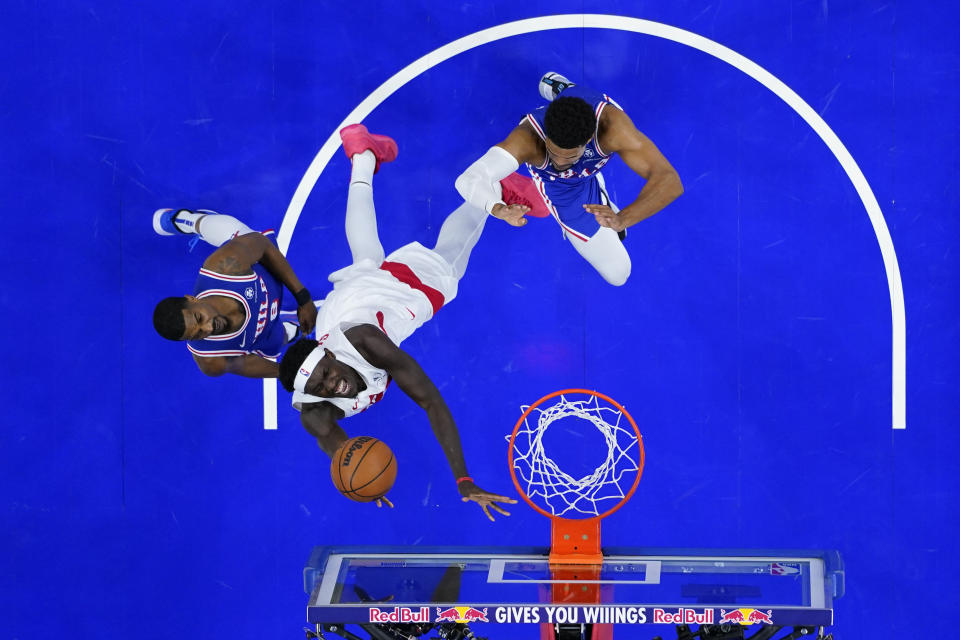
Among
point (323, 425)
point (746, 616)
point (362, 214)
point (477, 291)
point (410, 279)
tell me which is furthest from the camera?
point (477, 291)

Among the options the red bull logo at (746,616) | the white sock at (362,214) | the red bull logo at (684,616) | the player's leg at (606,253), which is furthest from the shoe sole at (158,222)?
the red bull logo at (746,616)

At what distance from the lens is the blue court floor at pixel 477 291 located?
7.83m

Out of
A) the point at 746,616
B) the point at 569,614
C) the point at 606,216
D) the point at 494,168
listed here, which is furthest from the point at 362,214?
the point at 746,616

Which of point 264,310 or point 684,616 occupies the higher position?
point 264,310

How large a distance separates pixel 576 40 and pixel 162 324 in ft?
12.7

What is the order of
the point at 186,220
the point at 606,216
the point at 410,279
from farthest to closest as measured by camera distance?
1. the point at 186,220
2. the point at 410,279
3. the point at 606,216

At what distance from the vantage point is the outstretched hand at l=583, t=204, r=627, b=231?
19.9ft

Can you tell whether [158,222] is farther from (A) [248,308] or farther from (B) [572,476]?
(B) [572,476]

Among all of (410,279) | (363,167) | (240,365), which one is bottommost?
(240,365)

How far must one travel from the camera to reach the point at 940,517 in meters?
7.79

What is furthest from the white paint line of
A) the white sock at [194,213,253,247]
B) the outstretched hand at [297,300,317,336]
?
the outstretched hand at [297,300,317,336]

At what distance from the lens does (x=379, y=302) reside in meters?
6.95

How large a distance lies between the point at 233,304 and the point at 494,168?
201 cm

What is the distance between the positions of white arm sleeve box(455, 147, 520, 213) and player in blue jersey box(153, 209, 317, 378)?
60.7 inches
